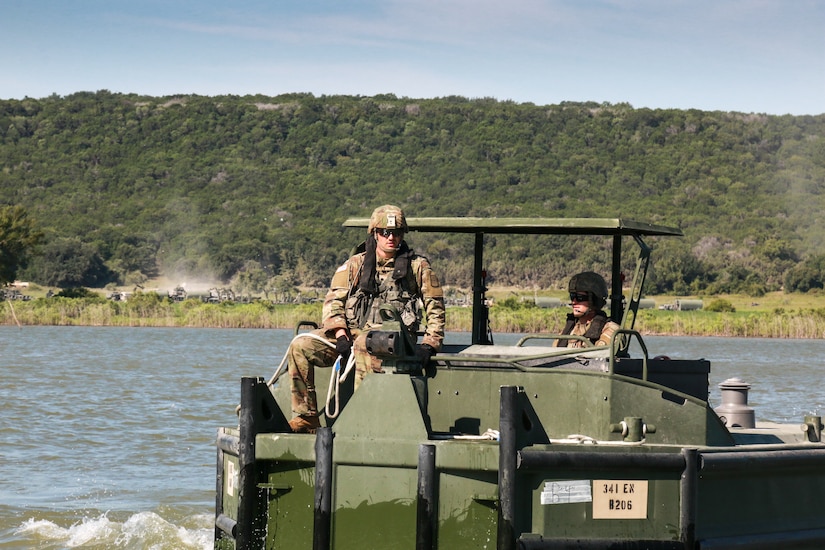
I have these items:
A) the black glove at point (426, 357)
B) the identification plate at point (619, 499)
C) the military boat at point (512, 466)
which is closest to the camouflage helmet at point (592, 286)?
the military boat at point (512, 466)

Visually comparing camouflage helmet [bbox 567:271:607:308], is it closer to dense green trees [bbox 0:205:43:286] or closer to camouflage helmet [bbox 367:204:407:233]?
camouflage helmet [bbox 367:204:407:233]

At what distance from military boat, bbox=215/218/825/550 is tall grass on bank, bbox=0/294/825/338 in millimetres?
24264

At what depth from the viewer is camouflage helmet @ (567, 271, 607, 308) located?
29.4 feet

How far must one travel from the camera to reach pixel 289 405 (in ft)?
27.2

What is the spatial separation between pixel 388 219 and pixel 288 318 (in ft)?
131

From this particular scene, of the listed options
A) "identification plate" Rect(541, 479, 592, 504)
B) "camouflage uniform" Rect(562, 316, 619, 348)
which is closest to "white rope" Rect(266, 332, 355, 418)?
"identification plate" Rect(541, 479, 592, 504)

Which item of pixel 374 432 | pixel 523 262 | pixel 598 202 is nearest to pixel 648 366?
pixel 374 432

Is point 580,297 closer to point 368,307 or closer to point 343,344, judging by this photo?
point 368,307

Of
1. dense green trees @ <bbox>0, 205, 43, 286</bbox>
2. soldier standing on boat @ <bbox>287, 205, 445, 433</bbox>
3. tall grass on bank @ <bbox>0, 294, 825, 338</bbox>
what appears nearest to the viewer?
soldier standing on boat @ <bbox>287, 205, 445, 433</bbox>

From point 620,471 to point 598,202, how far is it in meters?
71.9

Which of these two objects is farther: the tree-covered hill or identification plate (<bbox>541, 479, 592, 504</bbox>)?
the tree-covered hill

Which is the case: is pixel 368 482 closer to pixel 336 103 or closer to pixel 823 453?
pixel 823 453

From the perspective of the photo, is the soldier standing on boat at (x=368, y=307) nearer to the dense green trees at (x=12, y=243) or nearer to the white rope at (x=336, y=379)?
the white rope at (x=336, y=379)

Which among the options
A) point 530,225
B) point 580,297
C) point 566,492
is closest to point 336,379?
point 566,492
